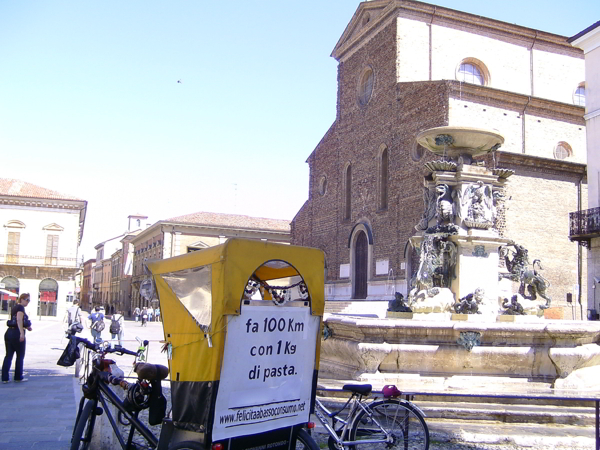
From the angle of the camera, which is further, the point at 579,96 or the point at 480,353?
the point at 579,96

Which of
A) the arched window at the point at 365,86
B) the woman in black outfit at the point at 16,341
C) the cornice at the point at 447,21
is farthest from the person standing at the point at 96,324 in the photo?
the cornice at the point at 447,21

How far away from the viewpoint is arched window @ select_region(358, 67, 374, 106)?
30.6m

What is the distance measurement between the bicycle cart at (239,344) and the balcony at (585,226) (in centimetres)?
2012

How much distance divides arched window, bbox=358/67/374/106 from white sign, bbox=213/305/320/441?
27.1 m

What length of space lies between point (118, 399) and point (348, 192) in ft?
89.6

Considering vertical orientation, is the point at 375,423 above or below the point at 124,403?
below

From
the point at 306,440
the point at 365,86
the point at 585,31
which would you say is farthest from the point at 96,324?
the point at 365,86

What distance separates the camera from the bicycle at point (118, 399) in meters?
4.36

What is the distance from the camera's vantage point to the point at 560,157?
27.0 meters

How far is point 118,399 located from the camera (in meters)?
4.64

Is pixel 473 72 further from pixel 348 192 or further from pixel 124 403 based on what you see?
pixel 124 403

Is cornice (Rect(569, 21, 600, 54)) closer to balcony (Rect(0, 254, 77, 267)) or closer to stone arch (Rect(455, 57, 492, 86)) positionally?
stone arch (Rect(455, 57, 492, 86))

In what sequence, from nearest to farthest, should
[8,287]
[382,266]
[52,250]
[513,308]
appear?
[513,308], [382,266], [8,287], [52,250]

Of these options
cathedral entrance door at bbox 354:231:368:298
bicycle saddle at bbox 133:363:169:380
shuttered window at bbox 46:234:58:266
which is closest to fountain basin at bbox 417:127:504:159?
bicycle saddle at bbox 133:363:169:380
